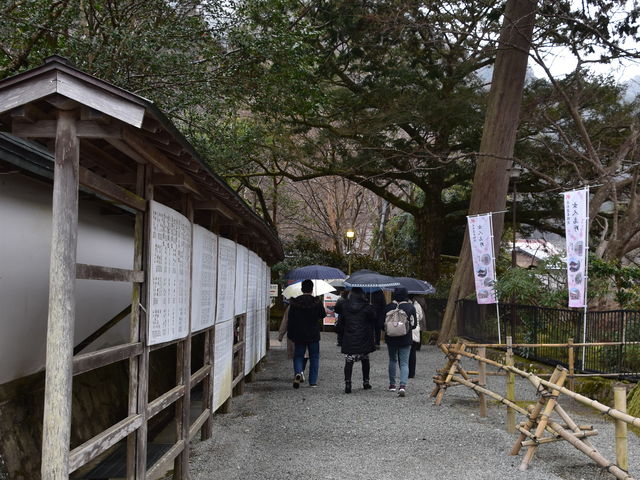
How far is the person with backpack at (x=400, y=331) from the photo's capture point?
10.7m

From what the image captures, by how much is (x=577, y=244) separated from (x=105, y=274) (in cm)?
960

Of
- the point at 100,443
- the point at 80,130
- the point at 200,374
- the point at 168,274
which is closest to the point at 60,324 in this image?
the point at 100,443

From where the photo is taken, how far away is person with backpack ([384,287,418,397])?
422 inches

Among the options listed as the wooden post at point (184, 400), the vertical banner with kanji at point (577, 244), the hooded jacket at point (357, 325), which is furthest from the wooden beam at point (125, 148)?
the vertical banner with kanji at point (577, 244)

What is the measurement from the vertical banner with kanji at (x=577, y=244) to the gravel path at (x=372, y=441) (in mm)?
1916

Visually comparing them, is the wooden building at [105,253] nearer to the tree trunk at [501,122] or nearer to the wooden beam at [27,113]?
the wooden beam at [27,113]

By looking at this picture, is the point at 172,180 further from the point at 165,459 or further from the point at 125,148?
the point at 165,459

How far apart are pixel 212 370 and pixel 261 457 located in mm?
1097

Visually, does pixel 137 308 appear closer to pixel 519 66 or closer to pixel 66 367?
pixel 66 367

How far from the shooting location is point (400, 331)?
421 inches

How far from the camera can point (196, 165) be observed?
187 inches

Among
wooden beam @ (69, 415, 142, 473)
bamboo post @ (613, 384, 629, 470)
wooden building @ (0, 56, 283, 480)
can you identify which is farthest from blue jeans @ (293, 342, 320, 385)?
wooden beam @ (69, 415, 142, 473)

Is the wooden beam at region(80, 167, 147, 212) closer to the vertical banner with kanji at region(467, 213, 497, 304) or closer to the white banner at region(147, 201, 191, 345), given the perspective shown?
the white banner at region(147, 201, 191, 345)

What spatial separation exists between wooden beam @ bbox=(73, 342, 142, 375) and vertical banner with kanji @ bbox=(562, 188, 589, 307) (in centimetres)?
896
